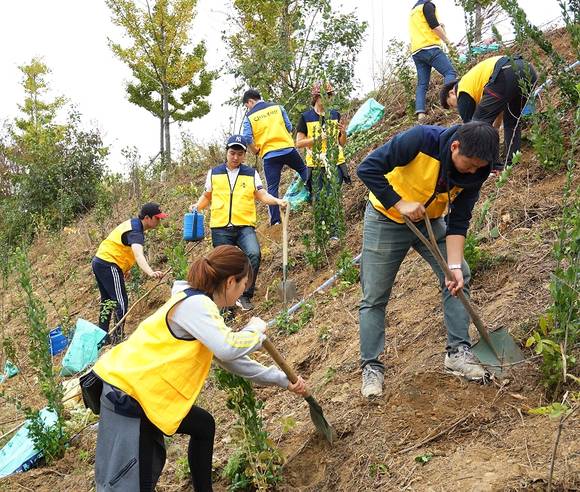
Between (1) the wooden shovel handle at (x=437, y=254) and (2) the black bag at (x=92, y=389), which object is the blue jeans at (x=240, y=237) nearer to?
(1) the wooden shovel handle at (x=437, y=254)

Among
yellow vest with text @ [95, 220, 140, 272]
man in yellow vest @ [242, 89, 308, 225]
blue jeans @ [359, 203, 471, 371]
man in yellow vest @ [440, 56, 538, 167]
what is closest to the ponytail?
blue jeans @ [359, 203, 471, 371]

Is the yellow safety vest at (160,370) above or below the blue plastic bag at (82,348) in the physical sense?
above

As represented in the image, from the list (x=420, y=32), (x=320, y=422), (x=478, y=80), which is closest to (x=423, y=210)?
(x=320, y=422)

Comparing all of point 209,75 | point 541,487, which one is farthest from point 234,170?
point 209,75

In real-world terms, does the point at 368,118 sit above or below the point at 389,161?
below

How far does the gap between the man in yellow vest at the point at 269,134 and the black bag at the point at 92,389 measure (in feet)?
15.6

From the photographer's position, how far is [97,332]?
261 inches

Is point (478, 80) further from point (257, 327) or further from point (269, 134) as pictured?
point (257, 327)

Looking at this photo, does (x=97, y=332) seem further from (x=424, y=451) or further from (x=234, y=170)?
(x=424, y=451)

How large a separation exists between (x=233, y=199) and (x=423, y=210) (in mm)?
3475

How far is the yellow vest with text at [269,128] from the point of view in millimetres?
7273

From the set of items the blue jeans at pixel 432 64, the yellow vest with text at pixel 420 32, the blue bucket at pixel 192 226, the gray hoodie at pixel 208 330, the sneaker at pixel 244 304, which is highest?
the yellow vest with text at pixel 420 32

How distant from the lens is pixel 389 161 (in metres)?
3.32

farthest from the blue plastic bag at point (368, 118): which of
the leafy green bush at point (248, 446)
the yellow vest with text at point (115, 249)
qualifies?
the leafy green bush at point (248, 446)
